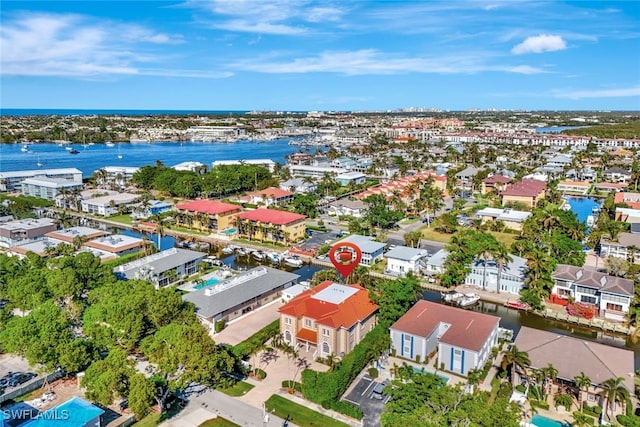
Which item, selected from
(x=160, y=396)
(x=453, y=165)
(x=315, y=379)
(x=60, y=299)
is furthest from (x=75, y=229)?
(x=453, y=165)

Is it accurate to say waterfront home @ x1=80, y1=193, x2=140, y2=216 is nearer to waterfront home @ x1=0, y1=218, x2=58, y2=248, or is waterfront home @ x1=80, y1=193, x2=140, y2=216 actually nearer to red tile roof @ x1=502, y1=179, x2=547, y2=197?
waterfront home @ x1=0, y1=218, x2=58, y2=248

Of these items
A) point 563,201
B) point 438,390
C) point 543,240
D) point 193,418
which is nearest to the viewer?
point 438,390

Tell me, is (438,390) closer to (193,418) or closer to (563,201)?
(193,418)

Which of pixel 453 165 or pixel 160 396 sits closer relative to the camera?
pixel 160 396

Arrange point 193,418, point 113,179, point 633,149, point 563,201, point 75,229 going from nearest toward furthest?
point 193,418, point 75,229, point 563,201, point 113,179, point 633,149

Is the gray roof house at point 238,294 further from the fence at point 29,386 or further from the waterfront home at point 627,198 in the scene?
the waterfront home at point 627,198
